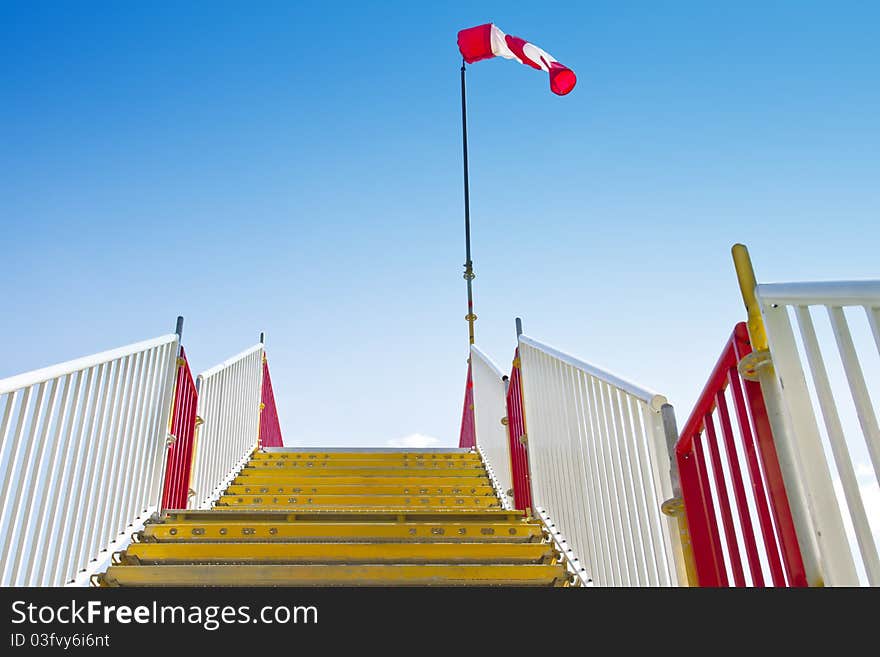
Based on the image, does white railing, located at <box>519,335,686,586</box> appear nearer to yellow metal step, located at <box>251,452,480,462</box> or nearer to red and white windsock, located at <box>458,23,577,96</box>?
yellow metal step, located at <box>251,452,480,462</box>

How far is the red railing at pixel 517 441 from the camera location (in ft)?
15.3

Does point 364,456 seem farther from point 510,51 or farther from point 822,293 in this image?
point 510,51

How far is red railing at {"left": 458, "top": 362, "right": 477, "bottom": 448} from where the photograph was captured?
773 centimetres

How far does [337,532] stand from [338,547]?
291 mm

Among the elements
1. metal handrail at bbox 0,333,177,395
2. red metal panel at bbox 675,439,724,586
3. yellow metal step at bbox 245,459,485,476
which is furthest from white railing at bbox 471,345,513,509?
red metal panel at bbox 675,439,724,586

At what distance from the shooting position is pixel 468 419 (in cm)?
818

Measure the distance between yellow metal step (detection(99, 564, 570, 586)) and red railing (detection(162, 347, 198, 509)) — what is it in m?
1.19

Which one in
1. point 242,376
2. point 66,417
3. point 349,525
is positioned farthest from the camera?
point 242,376

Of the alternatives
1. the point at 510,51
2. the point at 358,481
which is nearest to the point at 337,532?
the point at 358,481

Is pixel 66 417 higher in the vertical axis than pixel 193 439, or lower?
lower
